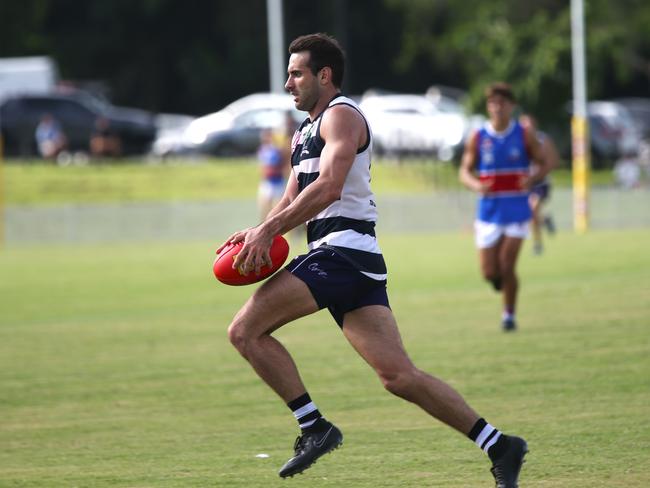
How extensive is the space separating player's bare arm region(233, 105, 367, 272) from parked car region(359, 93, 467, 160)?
31590 mm

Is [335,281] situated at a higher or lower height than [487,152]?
higher

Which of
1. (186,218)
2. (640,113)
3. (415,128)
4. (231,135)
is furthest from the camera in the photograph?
(640,113)

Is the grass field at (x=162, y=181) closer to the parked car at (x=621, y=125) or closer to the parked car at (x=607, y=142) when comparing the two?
the parked car at (x=607, y=142)

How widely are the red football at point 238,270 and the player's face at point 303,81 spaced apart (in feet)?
2.33

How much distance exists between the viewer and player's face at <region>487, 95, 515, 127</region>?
1302 cm

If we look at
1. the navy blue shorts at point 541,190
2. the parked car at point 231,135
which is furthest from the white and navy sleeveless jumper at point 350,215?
the parked car at point 231,135

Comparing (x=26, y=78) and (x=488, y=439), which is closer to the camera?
(x=488, y=439)

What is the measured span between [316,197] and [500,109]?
7.02 m

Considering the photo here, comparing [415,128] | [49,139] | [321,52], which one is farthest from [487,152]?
[49,139]

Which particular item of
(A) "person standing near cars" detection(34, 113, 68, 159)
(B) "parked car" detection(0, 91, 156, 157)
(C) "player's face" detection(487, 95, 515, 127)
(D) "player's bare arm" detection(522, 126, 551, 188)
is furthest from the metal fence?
(C) "player's face" detection(487, 95, 515, 127)

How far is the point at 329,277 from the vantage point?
6.59 metres

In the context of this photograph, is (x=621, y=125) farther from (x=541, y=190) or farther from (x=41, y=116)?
(x=541, y=190)

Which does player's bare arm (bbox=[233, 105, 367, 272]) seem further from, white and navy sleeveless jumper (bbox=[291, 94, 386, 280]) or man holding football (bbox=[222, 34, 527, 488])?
white and navy sleeveless jumper (bbox=[291, 94, 386, 280])

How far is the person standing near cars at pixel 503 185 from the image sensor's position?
12938 mm
